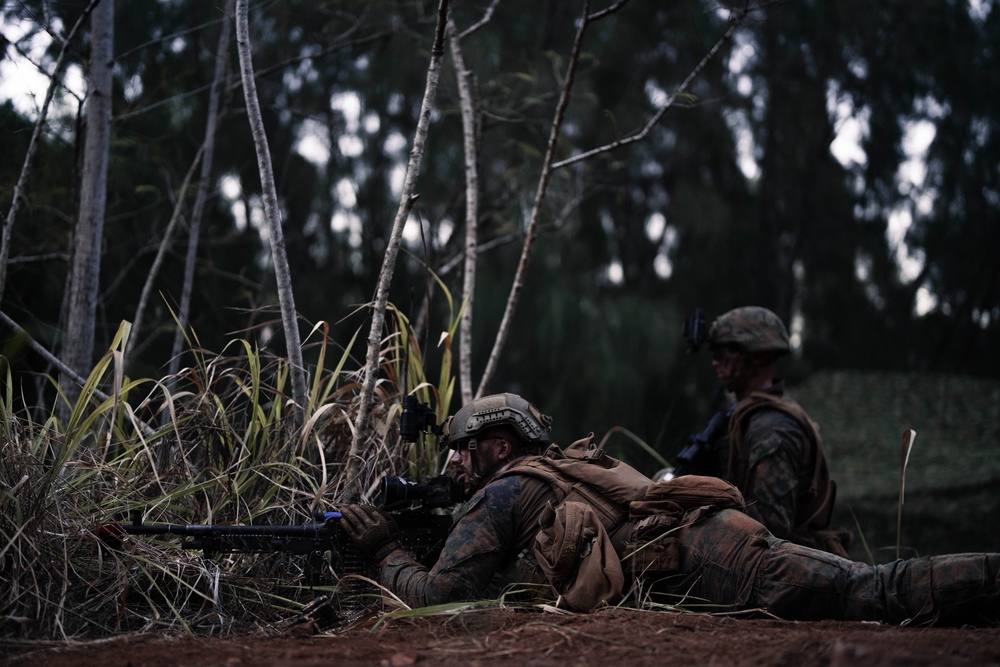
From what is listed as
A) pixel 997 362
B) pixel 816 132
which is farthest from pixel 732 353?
pixel 997 362

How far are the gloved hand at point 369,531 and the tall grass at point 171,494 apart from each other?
201mm

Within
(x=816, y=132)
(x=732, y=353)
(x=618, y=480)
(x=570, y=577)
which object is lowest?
(x=570, y=577)

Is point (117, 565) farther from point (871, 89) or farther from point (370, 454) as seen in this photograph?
point (871, 89)

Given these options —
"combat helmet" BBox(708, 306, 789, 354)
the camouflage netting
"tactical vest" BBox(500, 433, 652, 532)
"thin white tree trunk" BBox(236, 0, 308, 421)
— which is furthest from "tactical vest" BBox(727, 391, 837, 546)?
the camouflage netting

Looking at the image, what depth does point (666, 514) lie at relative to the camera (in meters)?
3.59

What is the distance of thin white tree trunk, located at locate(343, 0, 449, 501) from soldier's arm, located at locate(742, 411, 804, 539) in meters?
1.72

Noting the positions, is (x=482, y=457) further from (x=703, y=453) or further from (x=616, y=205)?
(x=616, y=205)

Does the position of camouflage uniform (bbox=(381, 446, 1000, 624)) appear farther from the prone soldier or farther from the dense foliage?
the dense foliage

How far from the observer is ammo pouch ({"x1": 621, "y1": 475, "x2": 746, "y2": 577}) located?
3557 mm

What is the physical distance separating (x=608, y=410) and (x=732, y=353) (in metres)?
4.57

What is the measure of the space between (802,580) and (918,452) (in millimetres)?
10065

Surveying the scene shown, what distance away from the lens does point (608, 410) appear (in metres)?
9.57

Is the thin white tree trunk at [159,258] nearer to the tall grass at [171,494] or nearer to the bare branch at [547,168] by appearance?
the tall grass at [171,494]

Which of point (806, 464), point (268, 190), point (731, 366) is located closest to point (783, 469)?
point (806, 464)
